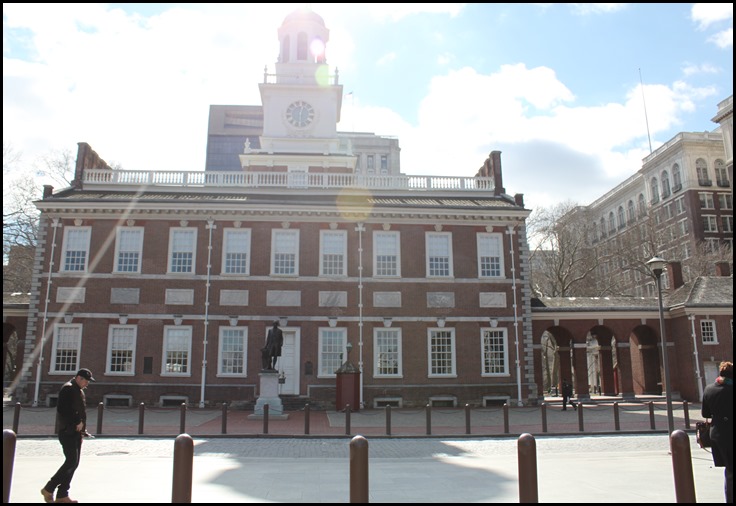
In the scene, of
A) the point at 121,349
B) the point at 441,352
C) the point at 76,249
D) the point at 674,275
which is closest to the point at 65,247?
the point at 76,249

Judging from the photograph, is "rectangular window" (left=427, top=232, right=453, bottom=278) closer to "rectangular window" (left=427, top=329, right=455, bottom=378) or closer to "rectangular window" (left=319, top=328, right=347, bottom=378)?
"rectangular window" (left=427, top=329, right=455, bottom=378)

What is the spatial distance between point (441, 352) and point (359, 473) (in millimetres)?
22336

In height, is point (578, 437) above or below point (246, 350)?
below

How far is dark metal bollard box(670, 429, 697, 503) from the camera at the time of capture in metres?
8.14

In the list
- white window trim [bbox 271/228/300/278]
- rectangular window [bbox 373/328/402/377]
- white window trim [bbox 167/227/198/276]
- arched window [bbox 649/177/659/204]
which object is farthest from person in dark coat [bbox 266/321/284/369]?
arched window [bbox 649/177/659/204]

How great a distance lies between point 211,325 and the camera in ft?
94.3

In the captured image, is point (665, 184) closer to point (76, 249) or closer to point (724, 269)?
point (724, 269)

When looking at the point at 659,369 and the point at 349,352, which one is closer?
the point at 349,352

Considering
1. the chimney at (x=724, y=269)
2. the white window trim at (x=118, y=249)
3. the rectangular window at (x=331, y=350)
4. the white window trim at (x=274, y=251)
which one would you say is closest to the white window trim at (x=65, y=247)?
the white window trim at (x=118, y=249)

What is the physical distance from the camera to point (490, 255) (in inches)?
1212

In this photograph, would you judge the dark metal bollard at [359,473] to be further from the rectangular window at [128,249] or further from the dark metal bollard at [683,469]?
the rectangular window at [128,249]

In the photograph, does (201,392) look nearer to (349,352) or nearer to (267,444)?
(349,352)

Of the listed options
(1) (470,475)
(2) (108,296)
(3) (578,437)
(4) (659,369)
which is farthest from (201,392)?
(4) (659,369)

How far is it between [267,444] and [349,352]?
39.9 ft
